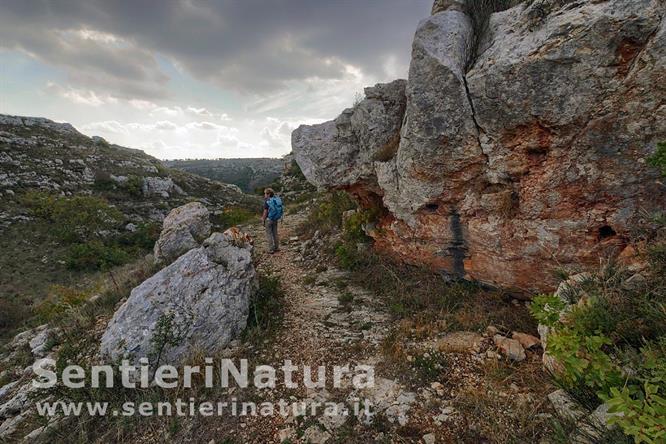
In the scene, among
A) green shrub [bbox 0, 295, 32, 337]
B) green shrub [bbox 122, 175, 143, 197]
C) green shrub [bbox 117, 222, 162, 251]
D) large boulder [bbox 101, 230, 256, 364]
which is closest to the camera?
large boulder [bbox 101, 230, 256, 364]

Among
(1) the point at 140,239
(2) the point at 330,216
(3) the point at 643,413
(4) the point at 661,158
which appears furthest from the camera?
(1) the point at 140,239

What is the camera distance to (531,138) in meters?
4.84

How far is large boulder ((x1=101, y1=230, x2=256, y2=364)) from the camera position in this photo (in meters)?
5.06

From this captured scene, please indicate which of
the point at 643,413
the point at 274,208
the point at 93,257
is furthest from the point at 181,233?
the point at 643,413

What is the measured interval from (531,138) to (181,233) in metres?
10.8

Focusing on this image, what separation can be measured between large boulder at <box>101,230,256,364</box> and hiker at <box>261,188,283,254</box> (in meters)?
3.13

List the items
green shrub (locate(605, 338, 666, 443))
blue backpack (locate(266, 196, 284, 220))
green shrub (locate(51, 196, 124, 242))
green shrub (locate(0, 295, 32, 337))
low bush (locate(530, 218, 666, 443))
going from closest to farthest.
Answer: green shrub (locate(605, 338, 666, 443)), low bush (locate(530, 218, 666, 443)), blue backpack (locate(266, 196, 284, 220)), green shrub (locate(0, 295, 32, 337)), green shrub (locate(51, 196, 124, 242))

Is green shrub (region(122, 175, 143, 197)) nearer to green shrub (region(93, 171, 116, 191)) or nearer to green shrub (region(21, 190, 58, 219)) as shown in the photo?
green shrub (region(93, 171, 116, 191))

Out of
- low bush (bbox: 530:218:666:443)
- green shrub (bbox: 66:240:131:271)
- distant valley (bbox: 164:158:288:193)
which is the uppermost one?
distant valley (bbox: 164:158:288:193)

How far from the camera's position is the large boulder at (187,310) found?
199 inches

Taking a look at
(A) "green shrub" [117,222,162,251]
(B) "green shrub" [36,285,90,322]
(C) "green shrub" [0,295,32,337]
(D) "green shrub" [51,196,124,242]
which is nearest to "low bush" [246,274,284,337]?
(B) "green shrub" [36,285,90,322]

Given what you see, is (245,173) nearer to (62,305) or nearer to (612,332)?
(62,305)

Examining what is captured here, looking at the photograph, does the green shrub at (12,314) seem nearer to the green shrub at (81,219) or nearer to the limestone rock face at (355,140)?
the green shrub at (81,219)

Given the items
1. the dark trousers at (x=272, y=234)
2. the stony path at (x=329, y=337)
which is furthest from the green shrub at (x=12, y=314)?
the stony path at (x=329, y=337)
